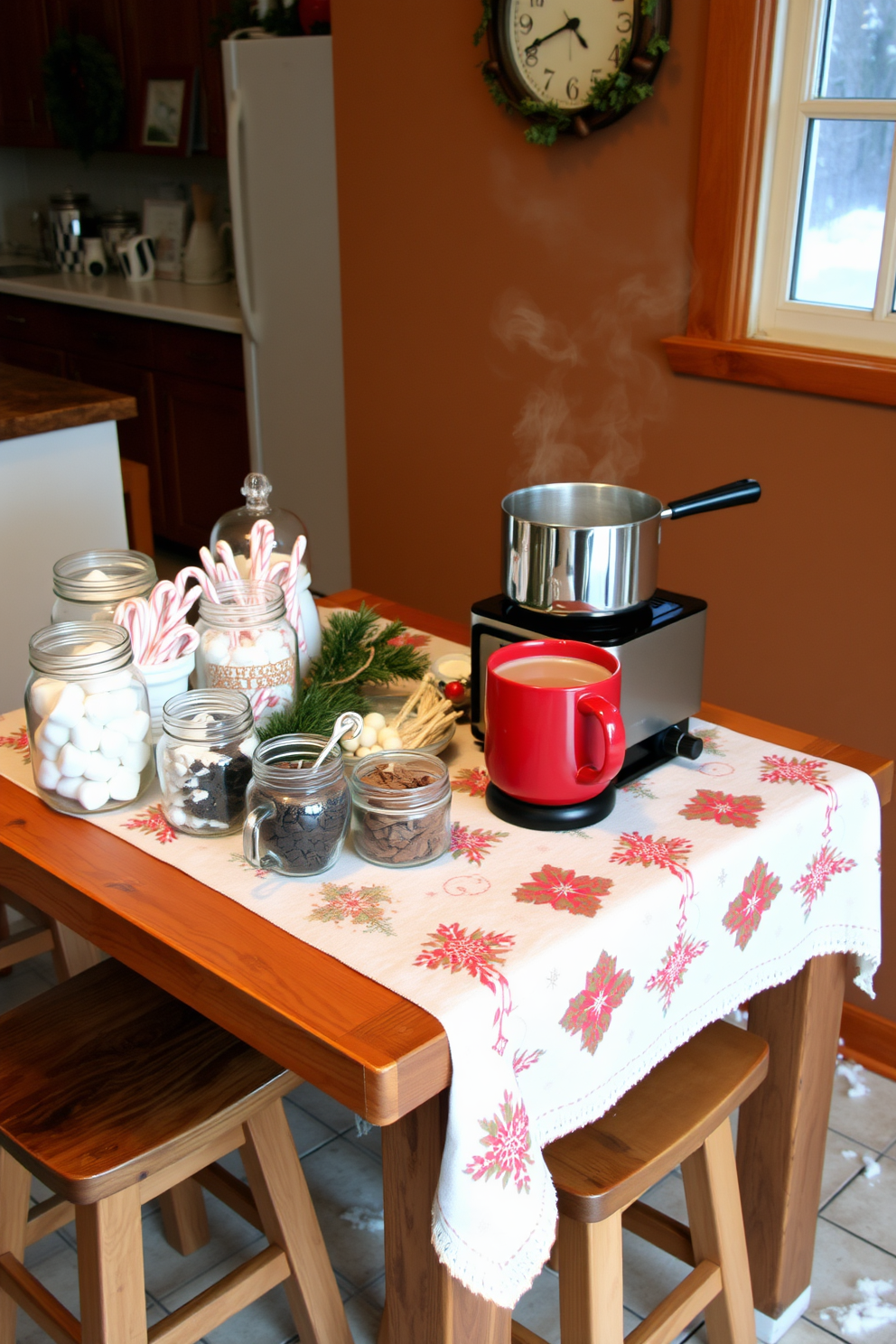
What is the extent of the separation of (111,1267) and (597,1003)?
1.82ft

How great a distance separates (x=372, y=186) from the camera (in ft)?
9.21

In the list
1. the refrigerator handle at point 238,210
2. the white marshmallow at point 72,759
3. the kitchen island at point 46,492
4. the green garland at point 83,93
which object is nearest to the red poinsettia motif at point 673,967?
the white marshmallow at point 72,759

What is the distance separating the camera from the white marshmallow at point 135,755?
3.87ft

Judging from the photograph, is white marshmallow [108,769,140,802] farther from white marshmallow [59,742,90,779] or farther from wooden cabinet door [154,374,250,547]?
wooden cabinet door [154,374,250,547]

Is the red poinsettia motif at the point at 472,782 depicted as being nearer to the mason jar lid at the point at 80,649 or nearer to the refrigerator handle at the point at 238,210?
the mason jar lid at the point at 80,649

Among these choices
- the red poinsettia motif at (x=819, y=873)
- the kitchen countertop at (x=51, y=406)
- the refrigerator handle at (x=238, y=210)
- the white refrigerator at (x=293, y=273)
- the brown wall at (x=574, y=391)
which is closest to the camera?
the red poinsettia motif at (x=819, y=873)

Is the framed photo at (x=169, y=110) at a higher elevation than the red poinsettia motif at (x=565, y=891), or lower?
higher

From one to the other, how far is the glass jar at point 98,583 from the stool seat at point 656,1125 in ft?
2.50

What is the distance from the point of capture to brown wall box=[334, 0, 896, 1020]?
→ 7.01ft

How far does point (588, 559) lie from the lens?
4.03 ft

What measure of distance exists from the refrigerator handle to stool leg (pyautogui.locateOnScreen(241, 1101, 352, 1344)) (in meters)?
2.88

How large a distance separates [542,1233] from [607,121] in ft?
6.60

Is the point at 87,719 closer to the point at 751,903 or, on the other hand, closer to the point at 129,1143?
the point at 129,1143

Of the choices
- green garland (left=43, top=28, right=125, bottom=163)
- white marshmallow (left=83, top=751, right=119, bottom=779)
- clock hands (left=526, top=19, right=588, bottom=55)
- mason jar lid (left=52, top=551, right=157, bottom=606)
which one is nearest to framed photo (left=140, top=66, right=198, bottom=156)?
green garland (left=43, top=28, right=125, bottom=163)
